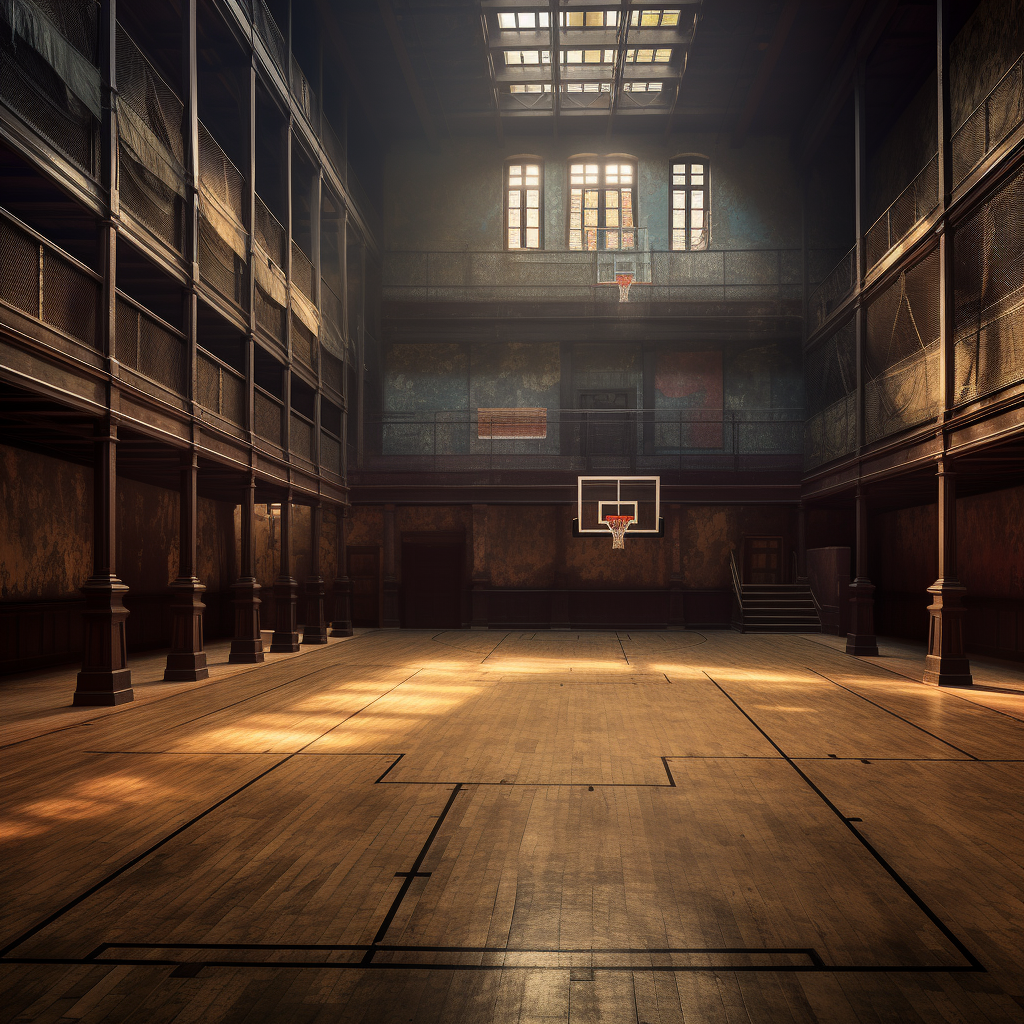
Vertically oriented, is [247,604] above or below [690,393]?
below

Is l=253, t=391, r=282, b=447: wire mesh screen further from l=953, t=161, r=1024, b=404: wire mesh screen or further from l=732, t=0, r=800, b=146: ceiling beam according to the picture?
l=732, t=0, r=800, b=146: ceiling beam

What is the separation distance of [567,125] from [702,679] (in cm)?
1555

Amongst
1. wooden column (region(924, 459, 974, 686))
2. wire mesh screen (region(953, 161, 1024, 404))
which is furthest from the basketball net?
wire mesh screen (region(953, 161, 1024, 404))

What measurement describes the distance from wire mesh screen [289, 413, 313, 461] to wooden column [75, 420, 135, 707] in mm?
5990

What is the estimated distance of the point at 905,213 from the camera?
43.6ft

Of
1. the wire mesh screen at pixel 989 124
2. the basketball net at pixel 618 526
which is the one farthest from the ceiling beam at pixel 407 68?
the wire mesh screen at pixel 989 124

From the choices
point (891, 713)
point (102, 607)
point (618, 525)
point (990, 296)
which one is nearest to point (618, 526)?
point (618, 525)

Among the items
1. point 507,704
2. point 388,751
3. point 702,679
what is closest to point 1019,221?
point 702,679

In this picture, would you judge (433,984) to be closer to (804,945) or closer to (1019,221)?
(804,945)

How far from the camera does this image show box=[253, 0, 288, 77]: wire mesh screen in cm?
1239

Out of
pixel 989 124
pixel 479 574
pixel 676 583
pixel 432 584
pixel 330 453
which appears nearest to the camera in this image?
pixel 989 124

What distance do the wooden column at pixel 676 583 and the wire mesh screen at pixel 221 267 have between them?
10381 millimetres

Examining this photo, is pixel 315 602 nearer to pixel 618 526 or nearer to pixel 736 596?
pixel 618 526

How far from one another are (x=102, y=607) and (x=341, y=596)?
9066 mm
